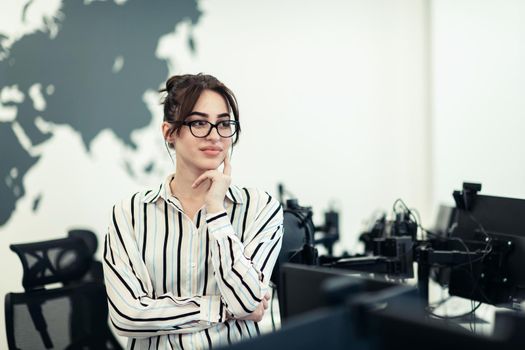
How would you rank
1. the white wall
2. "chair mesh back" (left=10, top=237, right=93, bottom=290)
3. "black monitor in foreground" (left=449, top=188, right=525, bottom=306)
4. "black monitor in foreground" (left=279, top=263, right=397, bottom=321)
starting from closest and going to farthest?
"black monitor in foreground" (left=279, top=263, right=397, bottom=321) < "black monitor in foreground" (left=449, top=188, right=525, bottom=306) < "chair mesh back" (left=10, top=237, right=93, bottom=290) < the white wall

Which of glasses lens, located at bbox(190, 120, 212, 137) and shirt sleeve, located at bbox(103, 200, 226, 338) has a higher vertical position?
glasses lens, located at bbox(190, 120, 212, 137)

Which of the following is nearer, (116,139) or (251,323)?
(251,323)

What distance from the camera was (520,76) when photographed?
14.6ft

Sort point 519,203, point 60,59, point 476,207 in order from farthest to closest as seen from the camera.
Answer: point 60,59, point 476,207, point 519,203

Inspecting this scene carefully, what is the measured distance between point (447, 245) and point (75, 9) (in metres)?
2.41

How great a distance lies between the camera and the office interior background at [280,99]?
3.61 metres

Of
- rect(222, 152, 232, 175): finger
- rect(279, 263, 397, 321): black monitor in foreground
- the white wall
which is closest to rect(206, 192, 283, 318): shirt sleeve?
rect(222, 152, 232, 175): finger

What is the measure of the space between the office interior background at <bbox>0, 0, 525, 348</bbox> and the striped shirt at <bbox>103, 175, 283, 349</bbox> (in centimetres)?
177

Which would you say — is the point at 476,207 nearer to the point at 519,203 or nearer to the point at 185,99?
the point at 519,203

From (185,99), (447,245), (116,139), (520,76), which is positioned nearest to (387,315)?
(185,99)

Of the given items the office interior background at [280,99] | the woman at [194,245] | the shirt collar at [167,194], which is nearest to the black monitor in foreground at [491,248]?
the woman at [194,245]

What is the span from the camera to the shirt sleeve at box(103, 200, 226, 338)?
6.27 feet

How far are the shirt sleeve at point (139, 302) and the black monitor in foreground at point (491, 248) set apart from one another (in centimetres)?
127

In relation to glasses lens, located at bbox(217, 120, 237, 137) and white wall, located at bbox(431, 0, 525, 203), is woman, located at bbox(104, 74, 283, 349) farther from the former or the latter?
white wall, located at bbox(431, 0, 525, 203)
